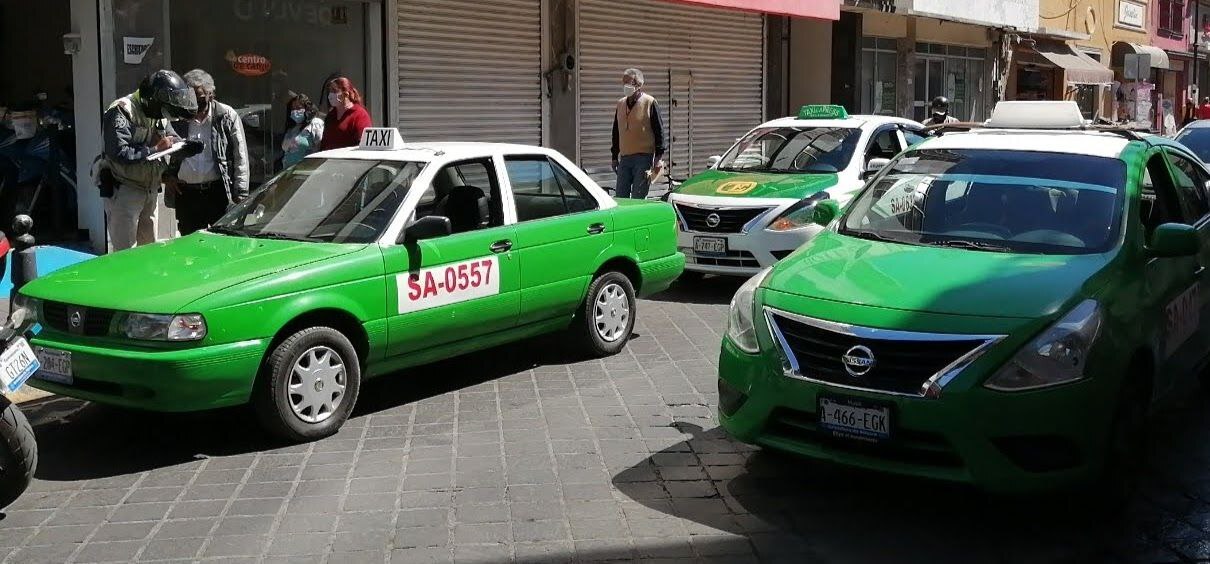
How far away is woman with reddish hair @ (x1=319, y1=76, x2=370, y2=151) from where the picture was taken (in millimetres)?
10070

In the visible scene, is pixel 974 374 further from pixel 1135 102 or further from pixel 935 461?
pixel 1135 102

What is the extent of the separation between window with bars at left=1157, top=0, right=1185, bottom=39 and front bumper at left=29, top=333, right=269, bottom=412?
38556 mm

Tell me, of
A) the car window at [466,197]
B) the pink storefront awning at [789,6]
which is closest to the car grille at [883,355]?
the car window at [466,197]

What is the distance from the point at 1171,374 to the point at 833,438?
1873 millimetres

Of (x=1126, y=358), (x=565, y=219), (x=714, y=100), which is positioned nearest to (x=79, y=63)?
(x=565, y=219)

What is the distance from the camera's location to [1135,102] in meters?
32.5

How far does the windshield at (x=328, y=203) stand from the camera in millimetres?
6777

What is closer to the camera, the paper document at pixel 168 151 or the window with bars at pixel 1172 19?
the paper document at pixel 168 151

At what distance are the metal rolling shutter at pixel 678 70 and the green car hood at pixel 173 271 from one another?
10.3 meters

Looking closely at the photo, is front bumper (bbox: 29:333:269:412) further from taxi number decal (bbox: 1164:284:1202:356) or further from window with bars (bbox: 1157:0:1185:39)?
window with bars (bbox: 1157:0:1185:39)

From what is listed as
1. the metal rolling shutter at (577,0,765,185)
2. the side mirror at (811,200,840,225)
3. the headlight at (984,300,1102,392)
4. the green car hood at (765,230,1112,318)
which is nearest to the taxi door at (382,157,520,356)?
the side mirror at (811,200,840,225)

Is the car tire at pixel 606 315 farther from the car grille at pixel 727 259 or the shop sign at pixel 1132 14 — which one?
the shop sign at pixel 1132 14

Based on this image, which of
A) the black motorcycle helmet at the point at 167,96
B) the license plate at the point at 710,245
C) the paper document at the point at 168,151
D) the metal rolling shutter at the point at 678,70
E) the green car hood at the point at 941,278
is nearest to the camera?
the green car hood at the point at 941,278

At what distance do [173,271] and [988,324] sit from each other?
3833 mm
